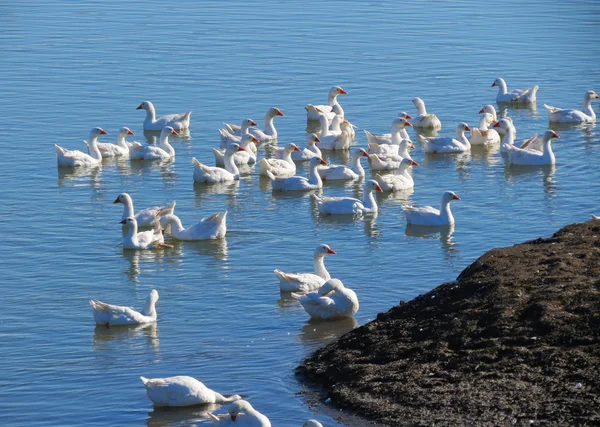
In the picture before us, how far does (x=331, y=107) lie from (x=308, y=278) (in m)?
11.6

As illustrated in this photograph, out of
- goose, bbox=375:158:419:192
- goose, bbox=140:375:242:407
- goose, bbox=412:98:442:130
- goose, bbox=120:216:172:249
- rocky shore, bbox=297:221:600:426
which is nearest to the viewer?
rocky shore, bbox=297:221:600:426

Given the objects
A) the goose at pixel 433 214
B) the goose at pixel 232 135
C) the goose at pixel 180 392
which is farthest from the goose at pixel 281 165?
the goose at pixel 180 392

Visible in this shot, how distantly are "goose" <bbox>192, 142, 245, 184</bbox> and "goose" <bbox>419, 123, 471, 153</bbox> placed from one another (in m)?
4.22

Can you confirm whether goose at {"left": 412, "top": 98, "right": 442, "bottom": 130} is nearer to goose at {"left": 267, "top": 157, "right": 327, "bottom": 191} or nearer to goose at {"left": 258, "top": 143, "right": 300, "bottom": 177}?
goose at {"left": 258, "top": 143, "right": 300, "bottom": 177}

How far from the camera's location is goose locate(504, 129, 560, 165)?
76.9ft

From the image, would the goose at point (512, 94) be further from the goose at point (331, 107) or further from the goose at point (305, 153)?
the goose at point (305, 153)

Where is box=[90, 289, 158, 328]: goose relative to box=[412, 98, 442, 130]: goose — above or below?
below

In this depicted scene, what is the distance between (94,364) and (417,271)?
5.35 m

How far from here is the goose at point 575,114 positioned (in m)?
26.7

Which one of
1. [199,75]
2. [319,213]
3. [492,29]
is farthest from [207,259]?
[492,29]

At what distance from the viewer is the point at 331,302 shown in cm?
1478

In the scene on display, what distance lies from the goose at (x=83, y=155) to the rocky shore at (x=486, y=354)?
10.9m

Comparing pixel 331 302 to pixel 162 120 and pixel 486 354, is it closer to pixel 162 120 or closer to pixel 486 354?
pixel 486 354

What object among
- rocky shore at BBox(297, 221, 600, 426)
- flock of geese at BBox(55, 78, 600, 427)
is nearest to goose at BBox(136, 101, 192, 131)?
flock of geese at BBox(55, 78, 600, 427)
